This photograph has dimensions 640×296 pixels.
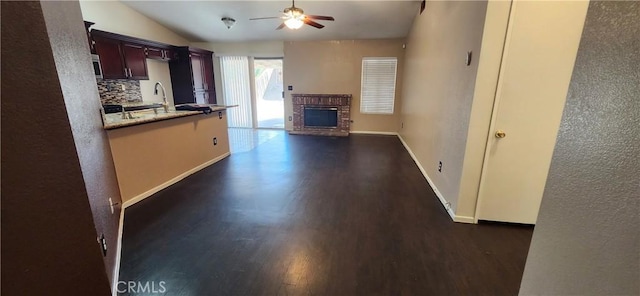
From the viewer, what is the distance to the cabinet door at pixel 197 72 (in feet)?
20.1

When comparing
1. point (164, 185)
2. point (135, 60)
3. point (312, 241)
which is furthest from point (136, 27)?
point (312, 241)

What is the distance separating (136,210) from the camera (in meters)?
2.57

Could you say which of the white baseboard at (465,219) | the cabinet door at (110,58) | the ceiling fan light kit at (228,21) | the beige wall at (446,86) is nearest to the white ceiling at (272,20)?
the ceiling fan light kit at (228,21)

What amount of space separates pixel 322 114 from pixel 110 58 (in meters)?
4.34

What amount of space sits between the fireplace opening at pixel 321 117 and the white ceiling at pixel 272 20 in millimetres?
1723

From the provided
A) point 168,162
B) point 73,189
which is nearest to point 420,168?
point 168,162

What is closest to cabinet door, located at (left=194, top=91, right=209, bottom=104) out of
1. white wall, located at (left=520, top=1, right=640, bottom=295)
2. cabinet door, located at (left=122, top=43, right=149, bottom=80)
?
cabinet door, located at (left=122, top=43, right=149, bottom=80)

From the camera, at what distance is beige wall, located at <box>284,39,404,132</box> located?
20.8 feet

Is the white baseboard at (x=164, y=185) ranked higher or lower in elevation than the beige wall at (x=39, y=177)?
lower

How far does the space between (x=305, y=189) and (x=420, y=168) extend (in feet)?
6.09

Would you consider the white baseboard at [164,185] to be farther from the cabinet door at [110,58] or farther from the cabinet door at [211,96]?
the cabinet door at [211,96]

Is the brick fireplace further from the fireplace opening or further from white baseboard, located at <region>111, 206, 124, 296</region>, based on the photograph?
white baseboard, located at <region>111, 206, 124, 296</region>

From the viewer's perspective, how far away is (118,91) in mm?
4883

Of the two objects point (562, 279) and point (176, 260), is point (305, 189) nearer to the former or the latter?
point (176, 260)
